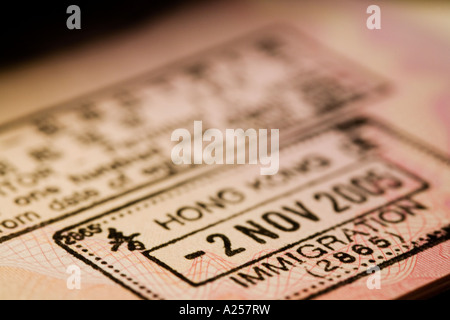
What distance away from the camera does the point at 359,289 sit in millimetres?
662

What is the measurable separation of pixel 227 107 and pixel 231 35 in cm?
25

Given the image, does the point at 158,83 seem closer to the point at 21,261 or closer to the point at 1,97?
the point at 1,97

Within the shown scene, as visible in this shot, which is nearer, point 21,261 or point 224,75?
point 21,261

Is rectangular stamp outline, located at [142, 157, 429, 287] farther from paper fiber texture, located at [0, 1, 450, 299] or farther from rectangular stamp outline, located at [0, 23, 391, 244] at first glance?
rectangular stamp outline, located at [0, 23, 391, 244]

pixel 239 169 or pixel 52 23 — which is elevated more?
pixel 52 23

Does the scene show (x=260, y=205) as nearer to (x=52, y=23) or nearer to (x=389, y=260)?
(x=389, y=260)

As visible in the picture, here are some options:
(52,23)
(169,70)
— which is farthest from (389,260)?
(52,23)

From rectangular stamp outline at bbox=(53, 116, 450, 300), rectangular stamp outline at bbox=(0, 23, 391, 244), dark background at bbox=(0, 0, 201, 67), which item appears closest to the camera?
rectangular stamp outline at bbox=(53, 116, 450, 300)

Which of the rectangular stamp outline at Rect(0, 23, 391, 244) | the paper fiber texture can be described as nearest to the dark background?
the paper fiber texture

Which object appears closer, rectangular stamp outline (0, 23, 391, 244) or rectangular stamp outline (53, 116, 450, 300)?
Result: rectangular stamp outline (53, 116, 450, 300)

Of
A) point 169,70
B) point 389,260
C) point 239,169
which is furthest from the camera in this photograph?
point 169,70

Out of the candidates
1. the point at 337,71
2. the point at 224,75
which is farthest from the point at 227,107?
the point at 337,71

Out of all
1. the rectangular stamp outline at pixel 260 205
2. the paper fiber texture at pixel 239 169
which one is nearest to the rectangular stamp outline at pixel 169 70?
the paper fiber texture at pixel 239 169

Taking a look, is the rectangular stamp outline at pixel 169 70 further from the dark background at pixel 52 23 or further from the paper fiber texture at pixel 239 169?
the dark background at pixel 52 23
